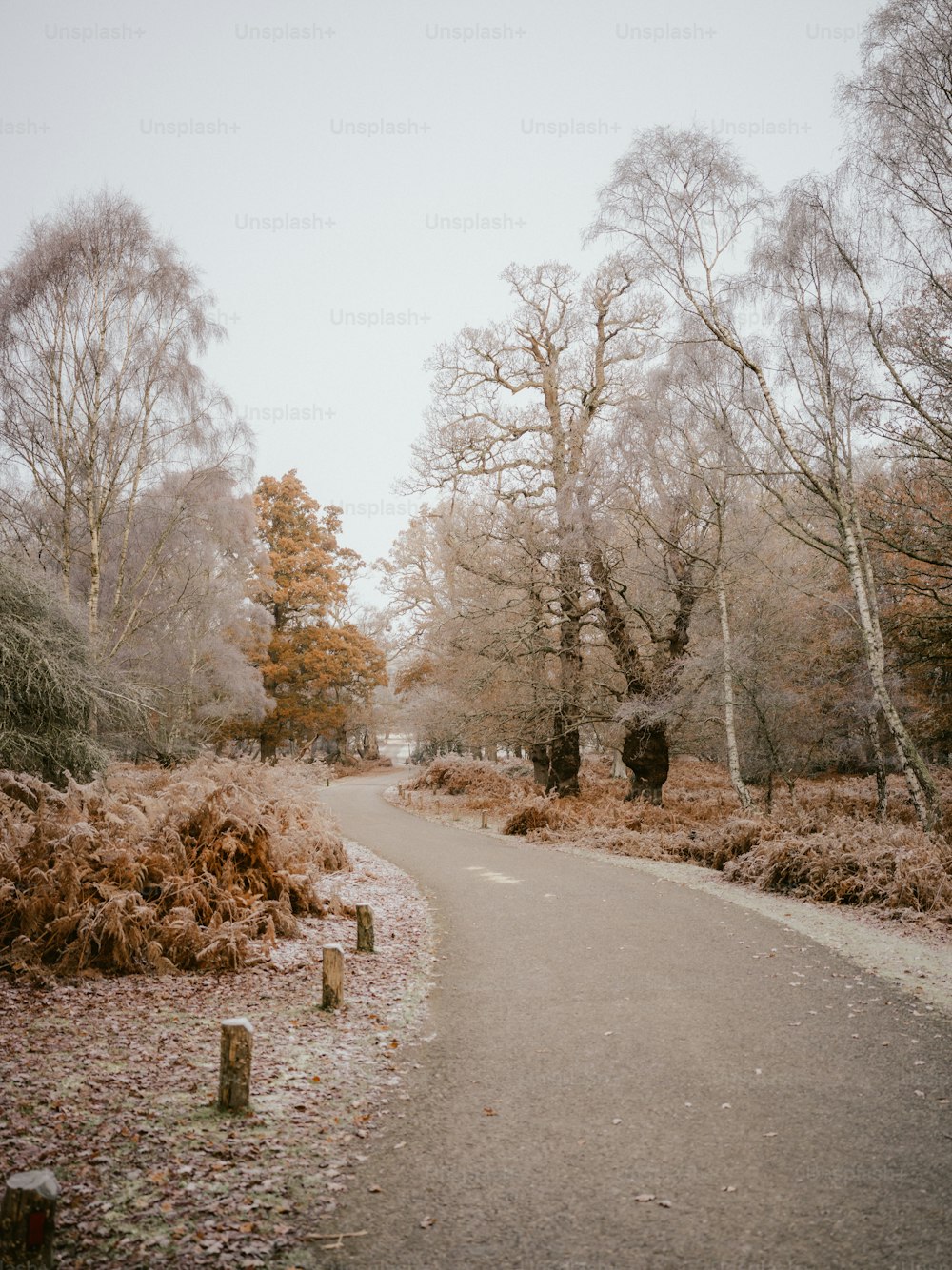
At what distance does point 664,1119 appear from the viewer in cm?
466

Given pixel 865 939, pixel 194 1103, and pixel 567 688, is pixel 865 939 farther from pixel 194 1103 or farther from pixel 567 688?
pixel 567 688

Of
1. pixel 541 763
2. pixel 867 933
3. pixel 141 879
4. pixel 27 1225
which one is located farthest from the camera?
pixel 541 763

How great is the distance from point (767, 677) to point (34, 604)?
587 inches

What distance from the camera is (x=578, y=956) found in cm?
824

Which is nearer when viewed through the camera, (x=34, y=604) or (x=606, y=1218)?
Answer: (x=606, y=1218)

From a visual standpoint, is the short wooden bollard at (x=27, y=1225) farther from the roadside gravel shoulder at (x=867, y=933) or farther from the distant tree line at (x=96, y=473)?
the distant tree line at (x=96, y=473)

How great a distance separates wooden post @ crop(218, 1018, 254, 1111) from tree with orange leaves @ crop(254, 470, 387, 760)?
31.4m

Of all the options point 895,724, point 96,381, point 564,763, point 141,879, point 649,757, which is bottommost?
point 141,879

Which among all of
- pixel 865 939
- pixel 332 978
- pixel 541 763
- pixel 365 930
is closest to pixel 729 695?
pixel 865 939

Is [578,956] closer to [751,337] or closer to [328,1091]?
[328,1091]

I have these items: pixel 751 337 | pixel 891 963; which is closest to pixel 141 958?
pixel 891 963

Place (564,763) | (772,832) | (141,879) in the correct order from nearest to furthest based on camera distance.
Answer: (141,879), (772,832), (564,763)

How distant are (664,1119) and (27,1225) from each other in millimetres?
3526

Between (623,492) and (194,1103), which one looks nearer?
(194,1103)
